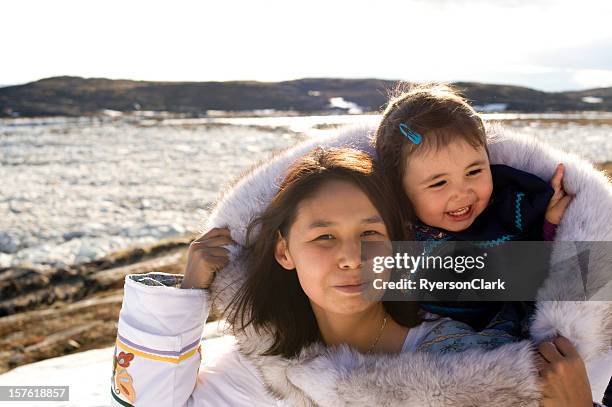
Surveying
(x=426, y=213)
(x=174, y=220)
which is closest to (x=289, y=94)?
(x=174, y=220)

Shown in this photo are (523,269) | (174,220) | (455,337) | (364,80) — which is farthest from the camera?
(364,80)

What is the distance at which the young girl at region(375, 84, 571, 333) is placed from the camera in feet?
5.50

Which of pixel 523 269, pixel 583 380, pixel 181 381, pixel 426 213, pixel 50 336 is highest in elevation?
pixel 426 213

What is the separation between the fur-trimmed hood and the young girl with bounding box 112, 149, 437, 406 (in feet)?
0.19

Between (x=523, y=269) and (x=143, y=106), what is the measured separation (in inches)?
1790

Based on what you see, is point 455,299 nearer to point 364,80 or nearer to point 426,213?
point 426,213

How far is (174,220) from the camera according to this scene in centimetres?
609

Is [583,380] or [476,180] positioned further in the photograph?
[476,180]

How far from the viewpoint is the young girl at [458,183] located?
168 cm

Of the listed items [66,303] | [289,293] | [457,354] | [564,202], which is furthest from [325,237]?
[66,303]

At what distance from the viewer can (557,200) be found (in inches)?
64.3

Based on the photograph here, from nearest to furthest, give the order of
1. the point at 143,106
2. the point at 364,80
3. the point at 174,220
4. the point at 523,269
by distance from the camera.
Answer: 1. the point at 523,269
2. the point at 174,220
3. the point at 143,106
4. the point at 364,80

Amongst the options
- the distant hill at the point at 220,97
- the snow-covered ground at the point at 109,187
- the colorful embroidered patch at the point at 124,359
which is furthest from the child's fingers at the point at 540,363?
the distant hill at the point at 220,97

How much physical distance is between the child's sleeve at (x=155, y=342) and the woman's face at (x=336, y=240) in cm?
37
